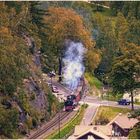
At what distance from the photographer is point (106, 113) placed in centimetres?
6184

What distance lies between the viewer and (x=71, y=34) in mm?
68875

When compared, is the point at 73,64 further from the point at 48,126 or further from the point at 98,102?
the point at 48,126

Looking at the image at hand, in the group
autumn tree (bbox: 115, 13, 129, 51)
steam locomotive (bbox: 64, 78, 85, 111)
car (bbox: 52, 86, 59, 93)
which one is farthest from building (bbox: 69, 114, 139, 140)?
autumn tree (bbox: 115, 13, 129, 51)

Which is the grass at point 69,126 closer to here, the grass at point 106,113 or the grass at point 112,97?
the grass at point 106,113

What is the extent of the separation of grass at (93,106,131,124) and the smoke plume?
247 inches

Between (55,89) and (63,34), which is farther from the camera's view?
(63,34)

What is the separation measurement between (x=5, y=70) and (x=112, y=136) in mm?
10629

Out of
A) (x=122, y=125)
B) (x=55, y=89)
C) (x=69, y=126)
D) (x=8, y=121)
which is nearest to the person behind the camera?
(x=8, y=121)

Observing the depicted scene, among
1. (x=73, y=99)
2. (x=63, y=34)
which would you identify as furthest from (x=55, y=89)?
(x=63, y=34)

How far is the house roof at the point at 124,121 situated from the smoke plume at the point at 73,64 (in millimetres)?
10464

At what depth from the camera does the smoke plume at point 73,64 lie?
227 ft

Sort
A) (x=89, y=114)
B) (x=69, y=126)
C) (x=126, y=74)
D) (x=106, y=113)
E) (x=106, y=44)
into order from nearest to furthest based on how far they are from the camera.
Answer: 1. (x=69, y=126)
2. (x=89, y=114)
3. (x=106, y=113)
4. (x=126, y=74)
5. (x=106, y=44)

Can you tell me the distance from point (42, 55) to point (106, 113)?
11288 mm

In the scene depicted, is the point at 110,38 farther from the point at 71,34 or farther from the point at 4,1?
the point at 4,1
